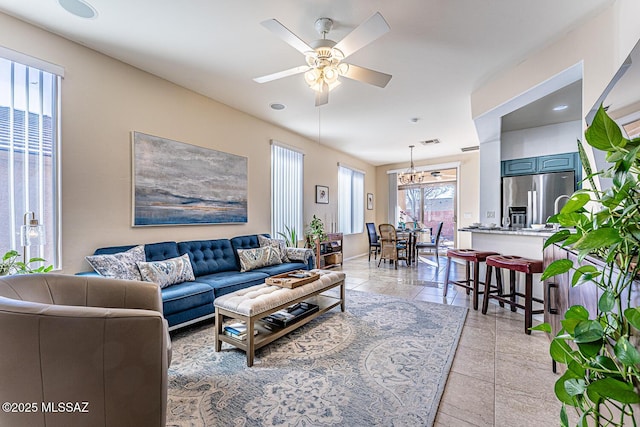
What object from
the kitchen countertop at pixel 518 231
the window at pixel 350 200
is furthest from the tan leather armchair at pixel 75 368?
the window at pixel 350 200

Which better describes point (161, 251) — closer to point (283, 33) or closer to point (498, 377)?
A: point (283, 33)

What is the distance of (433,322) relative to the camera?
298cm

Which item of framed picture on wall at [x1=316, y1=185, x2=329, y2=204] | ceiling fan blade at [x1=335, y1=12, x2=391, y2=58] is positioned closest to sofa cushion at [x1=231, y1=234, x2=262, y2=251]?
framed picture on wall at [x1=316, y1=185, x2=329, y2=204]

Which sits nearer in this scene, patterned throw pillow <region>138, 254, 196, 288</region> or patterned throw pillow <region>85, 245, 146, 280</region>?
patterned throw pillow <region>85, 245, 146, 280</region>

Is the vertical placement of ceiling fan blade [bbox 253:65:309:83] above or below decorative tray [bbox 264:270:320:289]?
above

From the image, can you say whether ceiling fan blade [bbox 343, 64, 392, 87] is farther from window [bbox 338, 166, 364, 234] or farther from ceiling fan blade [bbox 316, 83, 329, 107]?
window [bbox 338, 166, 364, 234]

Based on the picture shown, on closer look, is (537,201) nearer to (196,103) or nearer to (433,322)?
(433,322)

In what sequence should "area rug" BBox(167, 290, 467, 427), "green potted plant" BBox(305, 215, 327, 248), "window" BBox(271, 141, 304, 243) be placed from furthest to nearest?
"green potted plant" BBox(305, 215, 327, 248), "window" BBox(271, 141, 304, 243), "area rug" BBox(167, 290, 467, 427)

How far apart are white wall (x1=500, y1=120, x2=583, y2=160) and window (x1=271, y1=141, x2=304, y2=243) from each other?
3.90 m

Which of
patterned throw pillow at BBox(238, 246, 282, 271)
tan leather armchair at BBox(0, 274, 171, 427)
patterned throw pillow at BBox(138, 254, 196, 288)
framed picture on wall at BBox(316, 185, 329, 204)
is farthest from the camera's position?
framed picture on wall at BBox(316, 185, 329, 204)

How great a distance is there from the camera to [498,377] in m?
1.99

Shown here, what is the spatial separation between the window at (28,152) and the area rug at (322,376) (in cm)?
155

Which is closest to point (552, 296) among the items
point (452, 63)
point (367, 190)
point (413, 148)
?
point (452, 63)

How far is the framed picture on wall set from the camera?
6070 millimetres
